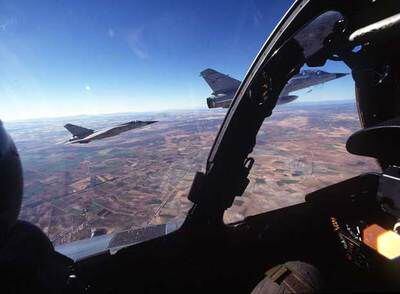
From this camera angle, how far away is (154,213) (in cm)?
3369

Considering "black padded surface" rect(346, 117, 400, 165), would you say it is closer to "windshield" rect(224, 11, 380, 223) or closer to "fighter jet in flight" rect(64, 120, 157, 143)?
"windshield" rect(224, 11, 380, 223)

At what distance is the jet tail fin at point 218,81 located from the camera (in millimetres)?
32625

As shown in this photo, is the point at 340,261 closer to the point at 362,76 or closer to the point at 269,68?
the point at 362,76

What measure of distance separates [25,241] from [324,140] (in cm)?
8888

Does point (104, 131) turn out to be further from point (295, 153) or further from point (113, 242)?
point (295, 153)

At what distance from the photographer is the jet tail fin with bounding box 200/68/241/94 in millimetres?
32625

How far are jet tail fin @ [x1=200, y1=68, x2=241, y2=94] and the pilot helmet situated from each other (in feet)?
105

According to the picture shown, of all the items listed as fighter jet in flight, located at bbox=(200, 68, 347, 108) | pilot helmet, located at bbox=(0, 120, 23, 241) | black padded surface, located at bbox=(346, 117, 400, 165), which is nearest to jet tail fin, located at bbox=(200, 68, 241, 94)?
fighter jet in flight, located at bbox=(200, 68, 347, 108)

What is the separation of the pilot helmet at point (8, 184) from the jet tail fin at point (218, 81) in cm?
3200

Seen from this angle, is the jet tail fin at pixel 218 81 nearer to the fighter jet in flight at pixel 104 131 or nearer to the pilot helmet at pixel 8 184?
the fighter jet in flight at pixel 104 131

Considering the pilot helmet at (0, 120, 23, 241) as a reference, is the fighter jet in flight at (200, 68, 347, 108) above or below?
above

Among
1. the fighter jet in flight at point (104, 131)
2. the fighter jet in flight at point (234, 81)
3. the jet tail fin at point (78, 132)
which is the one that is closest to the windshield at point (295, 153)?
the fighter jet in flight at point (234, 81)

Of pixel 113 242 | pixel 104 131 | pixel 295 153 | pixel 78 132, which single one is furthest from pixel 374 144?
pixel 295 153

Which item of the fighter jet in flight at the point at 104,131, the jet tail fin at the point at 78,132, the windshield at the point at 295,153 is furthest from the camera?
the jet tail fin at the point at 78,132
